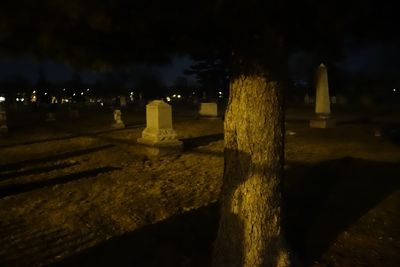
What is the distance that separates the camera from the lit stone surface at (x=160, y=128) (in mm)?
12555

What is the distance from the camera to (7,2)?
116 inches

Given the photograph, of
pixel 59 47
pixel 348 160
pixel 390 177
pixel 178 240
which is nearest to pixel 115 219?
pixel 178 240

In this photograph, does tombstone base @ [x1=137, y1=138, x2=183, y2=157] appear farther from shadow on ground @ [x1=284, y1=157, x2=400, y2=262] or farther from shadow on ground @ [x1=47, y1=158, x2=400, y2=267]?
shadow on ground @ [x1=47, y1=158, x2=400, y2=267]

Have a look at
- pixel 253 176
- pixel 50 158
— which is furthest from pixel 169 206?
pixel 50 158

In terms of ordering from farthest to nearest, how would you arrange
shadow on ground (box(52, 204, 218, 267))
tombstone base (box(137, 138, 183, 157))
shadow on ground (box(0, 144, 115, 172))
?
tombstone base (box(137, 138, 183, 157)), shadow on ground (box(0, 144, 115, 172)), shadow on ground (box(52, 204, 218, 267))

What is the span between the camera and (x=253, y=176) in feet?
13.6

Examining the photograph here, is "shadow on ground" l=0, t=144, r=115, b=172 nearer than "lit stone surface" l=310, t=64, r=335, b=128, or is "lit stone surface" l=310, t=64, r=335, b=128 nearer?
"shadow on ground" l=0, t=144, r=115, b=172

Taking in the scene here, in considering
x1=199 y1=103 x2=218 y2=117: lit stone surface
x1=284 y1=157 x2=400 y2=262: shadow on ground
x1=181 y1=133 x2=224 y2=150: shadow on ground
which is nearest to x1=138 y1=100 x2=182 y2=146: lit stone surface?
x1=181 y1=133 x2=224 y2=150: shadow on ground

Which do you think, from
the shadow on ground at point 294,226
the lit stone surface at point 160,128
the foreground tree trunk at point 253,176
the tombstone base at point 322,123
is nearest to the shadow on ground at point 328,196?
the shadow on ground at point 294,226

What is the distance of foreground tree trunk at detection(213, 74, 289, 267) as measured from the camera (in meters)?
4.04

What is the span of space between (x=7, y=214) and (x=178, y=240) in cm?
307

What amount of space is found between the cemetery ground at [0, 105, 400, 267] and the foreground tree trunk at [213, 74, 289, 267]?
23.6 inches

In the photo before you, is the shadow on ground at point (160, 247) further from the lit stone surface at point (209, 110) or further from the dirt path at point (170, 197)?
the lit stone surface at point (209, 110)

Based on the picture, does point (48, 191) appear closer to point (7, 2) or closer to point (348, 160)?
point (7, 2)
